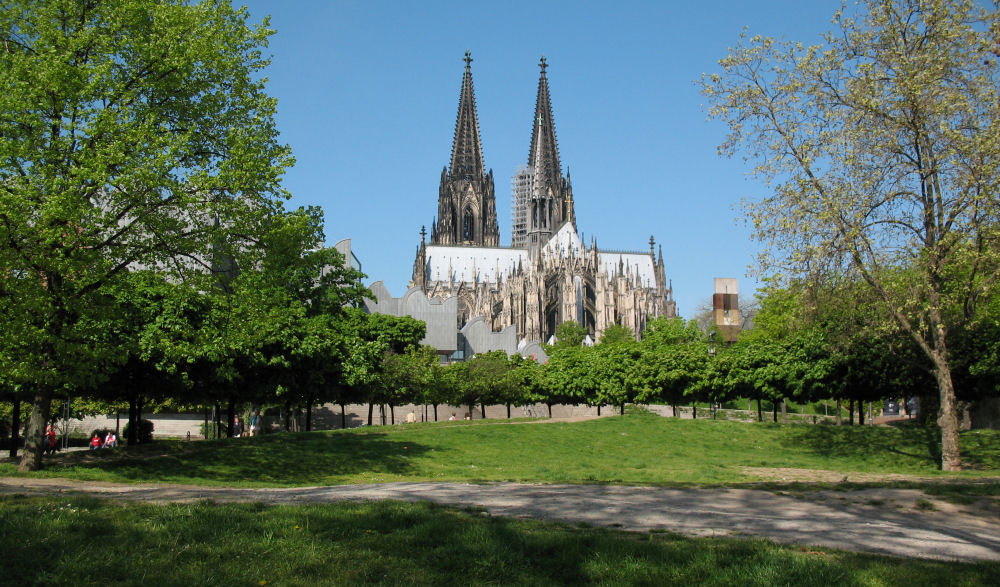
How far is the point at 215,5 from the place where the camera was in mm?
20016

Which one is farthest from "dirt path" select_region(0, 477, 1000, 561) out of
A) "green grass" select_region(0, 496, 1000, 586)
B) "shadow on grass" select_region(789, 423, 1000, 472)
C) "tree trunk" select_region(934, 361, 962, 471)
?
"shadow on grass" select_region(789, 423, 1000, 472)

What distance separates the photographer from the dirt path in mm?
9969

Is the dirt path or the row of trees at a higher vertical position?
the row of trees

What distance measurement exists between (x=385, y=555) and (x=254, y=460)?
15355 millimetres

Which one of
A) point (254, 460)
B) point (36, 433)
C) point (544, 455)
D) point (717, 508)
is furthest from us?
point (544, 455)

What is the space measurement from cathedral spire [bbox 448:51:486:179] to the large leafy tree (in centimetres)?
12497

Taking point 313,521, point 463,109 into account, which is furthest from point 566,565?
point 463,109

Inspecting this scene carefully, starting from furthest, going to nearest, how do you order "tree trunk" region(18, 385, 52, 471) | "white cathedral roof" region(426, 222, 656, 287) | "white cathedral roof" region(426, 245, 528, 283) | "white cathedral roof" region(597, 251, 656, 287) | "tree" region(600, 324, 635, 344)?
1. "white cathedral roof" region(597, 251, 656, 287)
2. "white cathedral roof" region(426, 245, 528, 283)
3. "white cathedral roof" region(426, 222, 656, 287)
4. "tree" region(600, 324, 635, 344)
5. "tree trunk" region(18, 385, 52, 471)

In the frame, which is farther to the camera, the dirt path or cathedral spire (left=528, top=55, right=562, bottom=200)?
cathedral spire (left=528, top=55, right=562, bottom=200)

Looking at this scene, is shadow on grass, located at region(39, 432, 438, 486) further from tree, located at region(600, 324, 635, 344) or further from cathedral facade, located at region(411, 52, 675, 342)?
cathedral facade, located at region(411, 52, 675, 342)

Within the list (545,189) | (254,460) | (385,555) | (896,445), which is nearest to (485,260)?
(545,189)

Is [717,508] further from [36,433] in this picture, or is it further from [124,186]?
[36,433]

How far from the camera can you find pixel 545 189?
145750mm

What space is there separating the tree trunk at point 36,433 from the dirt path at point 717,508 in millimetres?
2493
